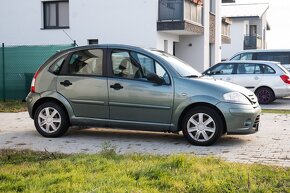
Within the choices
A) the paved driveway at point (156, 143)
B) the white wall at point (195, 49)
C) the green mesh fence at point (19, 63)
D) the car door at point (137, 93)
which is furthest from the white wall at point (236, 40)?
the car door at point (137, 93)

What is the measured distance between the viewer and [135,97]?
823cm

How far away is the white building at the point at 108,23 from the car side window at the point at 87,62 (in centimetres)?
1305

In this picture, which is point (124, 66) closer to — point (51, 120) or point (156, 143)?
point (156, 143)

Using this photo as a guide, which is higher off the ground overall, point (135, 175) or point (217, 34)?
point (217, 34)

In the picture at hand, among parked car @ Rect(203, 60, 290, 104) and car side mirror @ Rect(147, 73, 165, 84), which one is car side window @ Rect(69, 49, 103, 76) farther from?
parked car @ Rect(203, 60, 290, 104)

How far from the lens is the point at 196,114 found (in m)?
7.96

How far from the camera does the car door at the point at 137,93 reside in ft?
26.5

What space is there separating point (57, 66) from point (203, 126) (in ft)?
9.83

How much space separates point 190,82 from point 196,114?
0.56 metres

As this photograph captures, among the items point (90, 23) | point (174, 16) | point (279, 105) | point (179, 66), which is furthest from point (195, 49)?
point (179, 66)

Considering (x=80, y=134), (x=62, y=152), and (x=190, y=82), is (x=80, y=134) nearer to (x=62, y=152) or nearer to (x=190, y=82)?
(x=62, y=152)

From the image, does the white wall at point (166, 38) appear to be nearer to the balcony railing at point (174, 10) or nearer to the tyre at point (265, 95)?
the balcony railing at point (174, 10)

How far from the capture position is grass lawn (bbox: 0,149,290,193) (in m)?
5.00

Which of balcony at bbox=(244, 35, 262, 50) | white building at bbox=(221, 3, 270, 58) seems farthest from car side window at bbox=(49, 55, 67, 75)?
balcony at bbox=(244, 35, 262, 50)
